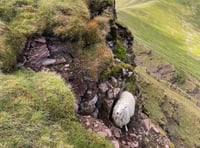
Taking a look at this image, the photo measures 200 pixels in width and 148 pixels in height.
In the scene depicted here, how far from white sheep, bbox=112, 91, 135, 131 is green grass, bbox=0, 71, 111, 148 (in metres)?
2.36

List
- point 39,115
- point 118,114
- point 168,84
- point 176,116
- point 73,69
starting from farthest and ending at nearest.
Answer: point 168,84
point 176,116
point 73,69
point 118,114
point 39,115

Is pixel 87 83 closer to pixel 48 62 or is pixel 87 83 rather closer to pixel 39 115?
pixel 48 62

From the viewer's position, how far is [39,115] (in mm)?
15828

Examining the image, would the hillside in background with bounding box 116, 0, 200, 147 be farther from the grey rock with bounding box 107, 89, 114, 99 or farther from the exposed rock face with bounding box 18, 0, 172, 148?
the grey rock with bounding box 107, 89, 114, 99

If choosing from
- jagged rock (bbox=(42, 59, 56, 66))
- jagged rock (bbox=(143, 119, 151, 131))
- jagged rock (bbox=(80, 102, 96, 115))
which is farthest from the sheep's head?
jagged rock (bbox=(42, 59, 56, 66))

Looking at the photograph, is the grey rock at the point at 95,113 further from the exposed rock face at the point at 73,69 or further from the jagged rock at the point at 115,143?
the jagged rock at the point at 115,143

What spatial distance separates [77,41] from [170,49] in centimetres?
16980

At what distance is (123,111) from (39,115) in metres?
5.15

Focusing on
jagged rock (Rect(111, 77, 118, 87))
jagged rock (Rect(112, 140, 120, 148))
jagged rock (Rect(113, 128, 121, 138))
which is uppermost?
jagged rock (Rect(111, 77, 118, 87))

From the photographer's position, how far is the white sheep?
62.2 ft

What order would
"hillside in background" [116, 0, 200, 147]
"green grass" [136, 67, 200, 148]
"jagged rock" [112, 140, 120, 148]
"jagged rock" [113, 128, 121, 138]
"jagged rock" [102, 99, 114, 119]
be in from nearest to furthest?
"jagged rock" [112, 140, 120, 148] < "jagged rock" [113, 128, 121, 138] < "jagged rock" [102, 99, 114, 119] < "hillside in background" [116, 0, 200, 147] < "green grass" [136, 67, 200, 148]

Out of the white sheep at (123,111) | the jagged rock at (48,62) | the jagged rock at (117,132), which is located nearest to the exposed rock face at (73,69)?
the jagged rock at (48,62)

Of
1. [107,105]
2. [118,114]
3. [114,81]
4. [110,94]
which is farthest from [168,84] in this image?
[118,114]

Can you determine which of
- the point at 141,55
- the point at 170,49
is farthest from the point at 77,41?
the point at 170,49
